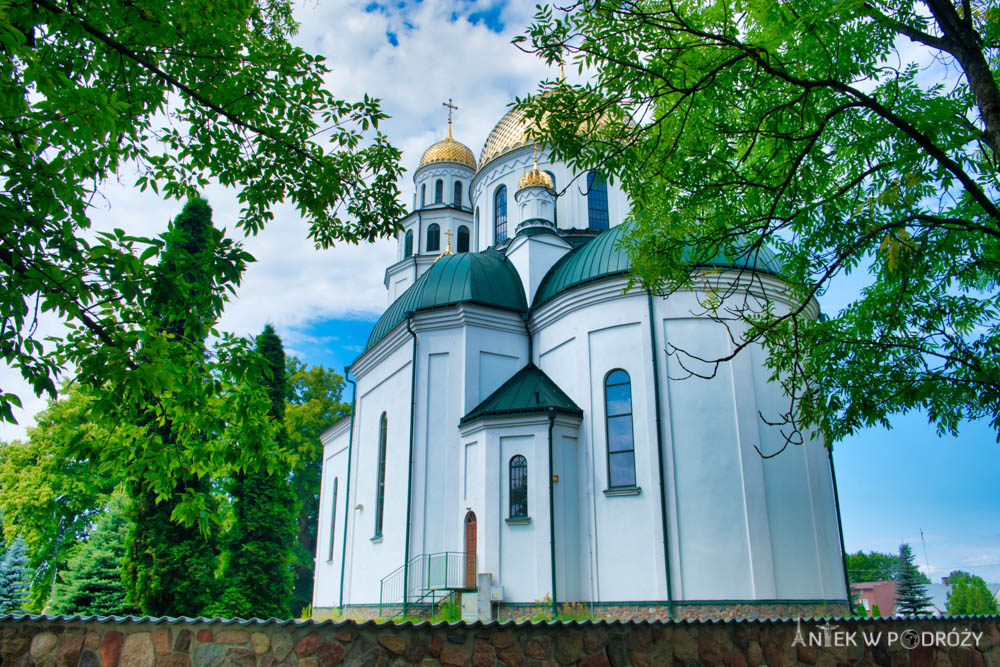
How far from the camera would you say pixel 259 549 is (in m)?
21.7

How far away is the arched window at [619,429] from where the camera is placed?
1455 cm

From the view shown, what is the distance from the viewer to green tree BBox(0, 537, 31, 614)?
19.7 m

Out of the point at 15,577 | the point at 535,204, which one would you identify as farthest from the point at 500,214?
the point at 15,577

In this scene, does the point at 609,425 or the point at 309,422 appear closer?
the point at 609,425

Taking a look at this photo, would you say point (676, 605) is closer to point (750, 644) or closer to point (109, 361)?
point (750, 644)

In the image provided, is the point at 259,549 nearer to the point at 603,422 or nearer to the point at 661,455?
the point at 603,422

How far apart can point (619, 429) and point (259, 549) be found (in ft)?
42.5

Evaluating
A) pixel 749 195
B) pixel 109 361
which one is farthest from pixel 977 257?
pixel 109 361

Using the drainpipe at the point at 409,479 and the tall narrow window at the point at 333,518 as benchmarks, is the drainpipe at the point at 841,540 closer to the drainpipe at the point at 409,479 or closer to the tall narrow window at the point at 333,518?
the drainpipe at the point at 409,479

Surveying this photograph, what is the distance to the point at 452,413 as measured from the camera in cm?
1653

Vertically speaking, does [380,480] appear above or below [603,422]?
below

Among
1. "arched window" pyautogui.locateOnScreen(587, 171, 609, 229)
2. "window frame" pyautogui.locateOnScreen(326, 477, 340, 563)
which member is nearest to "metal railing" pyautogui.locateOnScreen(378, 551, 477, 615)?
"window frame" pyautogui.locateOnScreen(326, 477, 340, 563)

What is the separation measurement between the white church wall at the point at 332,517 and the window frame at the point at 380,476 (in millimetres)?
4364

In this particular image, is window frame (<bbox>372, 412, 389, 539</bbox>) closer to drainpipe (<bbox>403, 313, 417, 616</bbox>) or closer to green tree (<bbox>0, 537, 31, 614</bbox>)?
drainpipe (<bbox>403, 313, 417, 616</bbox>)
